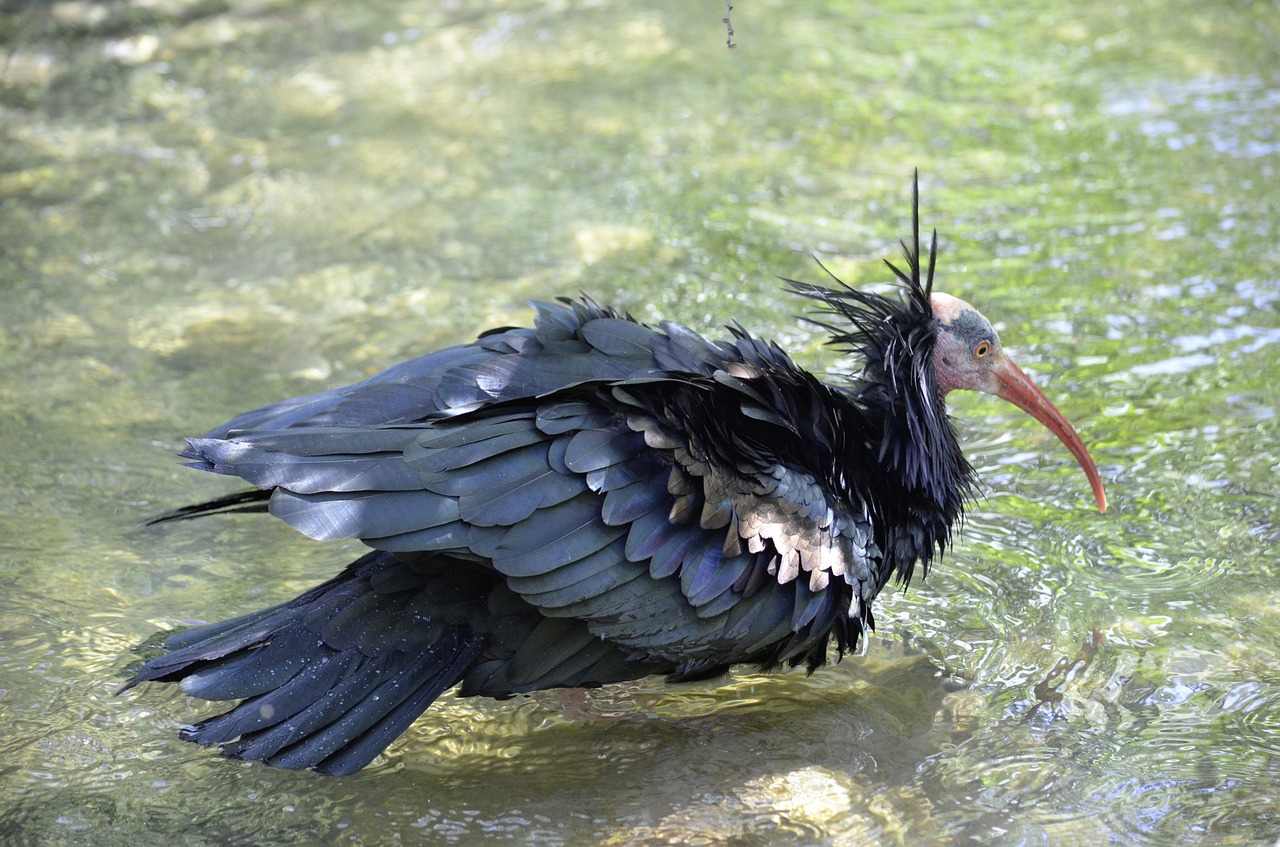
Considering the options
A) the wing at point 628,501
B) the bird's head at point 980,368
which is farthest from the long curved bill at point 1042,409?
the wing at point 628,501

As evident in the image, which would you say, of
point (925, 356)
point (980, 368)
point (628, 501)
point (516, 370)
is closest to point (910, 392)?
point (925, 356)

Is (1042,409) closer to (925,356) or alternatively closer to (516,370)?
(925,356)

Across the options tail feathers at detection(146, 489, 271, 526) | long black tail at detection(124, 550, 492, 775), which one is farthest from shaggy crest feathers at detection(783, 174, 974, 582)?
tail feathers at detection(146, 489, 271, 526)

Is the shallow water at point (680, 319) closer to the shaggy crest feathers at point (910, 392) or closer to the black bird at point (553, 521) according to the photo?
the black bird at point (553, 521)

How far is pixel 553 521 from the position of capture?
11.1 feet

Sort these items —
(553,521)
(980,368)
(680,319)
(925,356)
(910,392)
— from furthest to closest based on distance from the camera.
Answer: (680,319) < (980,368) < (925,356) < (910,392) < (553,521)

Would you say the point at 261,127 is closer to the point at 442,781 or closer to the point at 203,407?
the point at 203,407

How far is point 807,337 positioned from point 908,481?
1.85 metres

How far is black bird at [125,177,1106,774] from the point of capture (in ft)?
11.0

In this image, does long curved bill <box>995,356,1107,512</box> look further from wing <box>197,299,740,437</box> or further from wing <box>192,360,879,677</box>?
wing <box>197,299,740,437</box>

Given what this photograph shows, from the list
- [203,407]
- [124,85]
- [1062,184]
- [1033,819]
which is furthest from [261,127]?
[1033,819]

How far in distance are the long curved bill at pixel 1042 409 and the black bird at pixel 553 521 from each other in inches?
23.3

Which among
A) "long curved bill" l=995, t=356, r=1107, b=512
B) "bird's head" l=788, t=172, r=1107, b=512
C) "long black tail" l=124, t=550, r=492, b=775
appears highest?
"bird's head" l=788, t=172, r=1107, b=512

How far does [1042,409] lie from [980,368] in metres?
0.29
